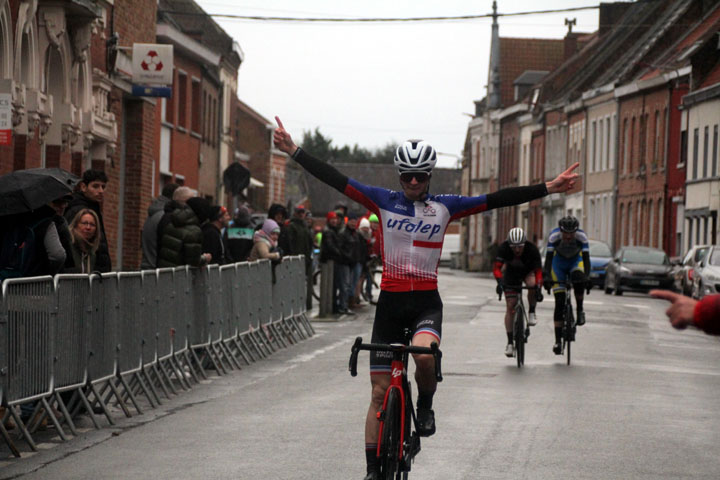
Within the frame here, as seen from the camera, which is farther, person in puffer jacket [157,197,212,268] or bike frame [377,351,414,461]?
person in puffer jacket [157,197,212,268]

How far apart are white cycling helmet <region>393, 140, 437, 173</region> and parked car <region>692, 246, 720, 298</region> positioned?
29.5 m

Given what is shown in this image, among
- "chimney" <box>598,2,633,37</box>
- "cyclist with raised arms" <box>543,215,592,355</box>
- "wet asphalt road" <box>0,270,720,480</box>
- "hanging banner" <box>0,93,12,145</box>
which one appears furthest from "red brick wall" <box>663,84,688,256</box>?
"hanging banner" <box>0,93,12,145</box>

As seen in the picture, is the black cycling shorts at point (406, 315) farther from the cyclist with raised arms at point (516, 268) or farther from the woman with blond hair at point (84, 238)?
the cyclist with raised arms at point (516, 268)

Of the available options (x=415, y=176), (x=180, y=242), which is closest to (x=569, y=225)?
(x=180, y=242)

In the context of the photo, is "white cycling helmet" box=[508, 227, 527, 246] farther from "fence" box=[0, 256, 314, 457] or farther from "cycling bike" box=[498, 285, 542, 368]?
"fence" box=[0, 256, 314, 457]

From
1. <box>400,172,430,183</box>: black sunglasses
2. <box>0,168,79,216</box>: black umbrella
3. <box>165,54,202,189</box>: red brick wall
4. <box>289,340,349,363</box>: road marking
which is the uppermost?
<box>165,54,202,189</box>: red brick wall

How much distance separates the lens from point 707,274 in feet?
129

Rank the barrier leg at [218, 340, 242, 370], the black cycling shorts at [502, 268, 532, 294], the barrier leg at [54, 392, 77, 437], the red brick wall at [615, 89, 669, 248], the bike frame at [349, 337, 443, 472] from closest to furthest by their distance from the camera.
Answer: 1. the bike frame at [349, 337, 443, 472]
2. the barrier leg at [54, 392, 77, 437]
3. the barrier leg at [218, 340, 242, 370]
4. the black cycling shorts at [502, 268, 532, 294]
5. the red brick wall at [615, 89, 669, 248]

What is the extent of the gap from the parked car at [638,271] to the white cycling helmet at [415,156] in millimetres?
38366

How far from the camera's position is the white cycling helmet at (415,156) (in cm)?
914

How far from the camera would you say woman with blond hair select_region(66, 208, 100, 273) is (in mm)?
13539

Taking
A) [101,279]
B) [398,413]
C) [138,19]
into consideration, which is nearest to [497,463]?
[398,413]

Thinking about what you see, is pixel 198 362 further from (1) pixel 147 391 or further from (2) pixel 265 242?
(2) pixel 265 242

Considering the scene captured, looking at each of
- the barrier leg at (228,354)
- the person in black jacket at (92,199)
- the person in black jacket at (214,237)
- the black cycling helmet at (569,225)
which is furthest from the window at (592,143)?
the person in black jacket at (92,199)
